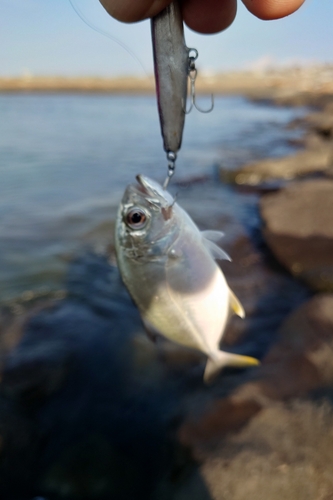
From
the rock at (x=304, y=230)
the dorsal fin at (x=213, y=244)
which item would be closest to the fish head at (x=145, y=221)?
the dorsal fin at (x=213, y=244)

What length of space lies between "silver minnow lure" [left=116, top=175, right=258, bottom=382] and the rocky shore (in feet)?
2.31

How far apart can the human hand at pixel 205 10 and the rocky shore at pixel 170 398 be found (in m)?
2.57

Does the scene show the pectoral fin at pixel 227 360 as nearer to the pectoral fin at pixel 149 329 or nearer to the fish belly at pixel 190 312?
the fish belly at pixel 190 312

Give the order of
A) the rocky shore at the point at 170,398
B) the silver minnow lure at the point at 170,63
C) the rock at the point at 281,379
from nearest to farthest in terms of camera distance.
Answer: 1. the silver minnow lure at the point at 170,63
2. the rocky shore at the point at 170,398
3. the rock at the point at 281,379

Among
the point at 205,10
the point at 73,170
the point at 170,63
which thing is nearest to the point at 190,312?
the point at 170,63

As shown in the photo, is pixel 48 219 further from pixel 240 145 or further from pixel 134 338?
pixel 240 145

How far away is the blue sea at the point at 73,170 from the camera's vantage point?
7.04 meters

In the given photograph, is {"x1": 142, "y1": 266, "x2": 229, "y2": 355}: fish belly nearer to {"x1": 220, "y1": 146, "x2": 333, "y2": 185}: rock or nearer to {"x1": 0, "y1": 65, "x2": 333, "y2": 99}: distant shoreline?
{"x1": 220, "y1": 146, "x2": 333, "y2": 185}: rock

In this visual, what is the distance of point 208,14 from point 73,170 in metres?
11.9

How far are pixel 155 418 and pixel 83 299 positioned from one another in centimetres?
236

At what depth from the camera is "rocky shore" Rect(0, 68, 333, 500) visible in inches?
105

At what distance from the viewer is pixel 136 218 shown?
8.06 feet

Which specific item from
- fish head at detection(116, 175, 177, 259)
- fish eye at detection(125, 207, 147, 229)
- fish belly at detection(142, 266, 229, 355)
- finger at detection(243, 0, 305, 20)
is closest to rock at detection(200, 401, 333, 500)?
fish belly at detection(142, 266, 229, 355)

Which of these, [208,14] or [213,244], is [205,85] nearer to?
[208,14]
